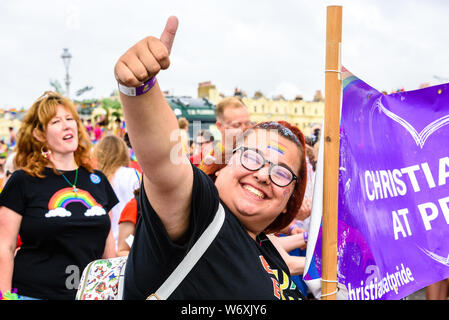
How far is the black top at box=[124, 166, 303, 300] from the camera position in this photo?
1443mm

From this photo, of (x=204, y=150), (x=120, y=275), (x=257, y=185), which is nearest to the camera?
(x=120, y=275)

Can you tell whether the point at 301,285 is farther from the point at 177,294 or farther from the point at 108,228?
the point at 177,294

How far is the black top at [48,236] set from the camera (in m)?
2.84

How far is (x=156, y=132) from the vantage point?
1.30 m

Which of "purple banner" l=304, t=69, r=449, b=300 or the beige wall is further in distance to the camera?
the beige wall

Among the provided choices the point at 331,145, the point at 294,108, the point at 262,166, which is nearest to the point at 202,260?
the point at 262,166

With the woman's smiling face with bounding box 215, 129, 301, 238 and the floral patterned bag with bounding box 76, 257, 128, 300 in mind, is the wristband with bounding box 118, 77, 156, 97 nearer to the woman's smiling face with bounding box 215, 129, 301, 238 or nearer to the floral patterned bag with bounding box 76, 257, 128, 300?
the woman's smiling face with bounding box 215, 129, 301, 238

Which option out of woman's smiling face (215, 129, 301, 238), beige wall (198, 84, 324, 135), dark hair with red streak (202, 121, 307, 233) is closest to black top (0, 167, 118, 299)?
dark hair with red streak (202, 121, 307, 233)

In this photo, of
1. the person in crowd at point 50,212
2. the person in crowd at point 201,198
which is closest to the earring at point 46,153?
the person in crowd at point 50,212

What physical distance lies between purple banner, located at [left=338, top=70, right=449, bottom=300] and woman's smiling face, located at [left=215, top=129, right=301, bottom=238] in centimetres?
43

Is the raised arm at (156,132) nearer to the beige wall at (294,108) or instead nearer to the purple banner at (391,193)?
the purple banner at (391,193)

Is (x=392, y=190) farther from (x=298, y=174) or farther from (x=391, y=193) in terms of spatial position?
(x=298, y=174)

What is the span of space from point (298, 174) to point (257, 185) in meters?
0.26
